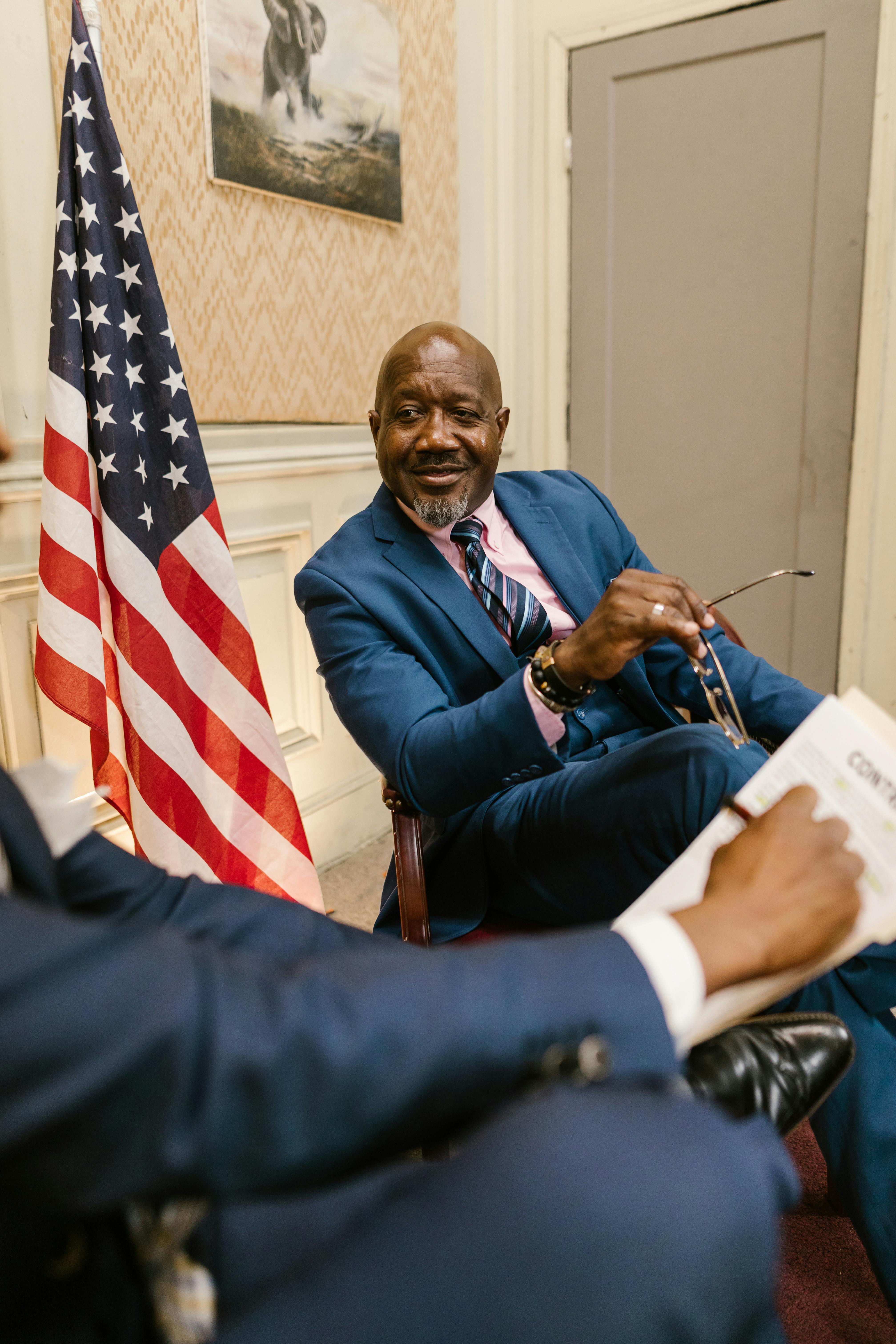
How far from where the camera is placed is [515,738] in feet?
4.32

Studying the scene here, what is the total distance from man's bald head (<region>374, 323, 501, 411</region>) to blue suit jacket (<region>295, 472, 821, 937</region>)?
0.20m

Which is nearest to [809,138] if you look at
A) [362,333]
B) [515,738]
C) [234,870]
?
[362,333]

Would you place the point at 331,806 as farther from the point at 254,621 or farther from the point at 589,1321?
the point at 589,1321

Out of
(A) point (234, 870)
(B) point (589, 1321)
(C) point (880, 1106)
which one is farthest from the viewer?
(A) point (234, 870)

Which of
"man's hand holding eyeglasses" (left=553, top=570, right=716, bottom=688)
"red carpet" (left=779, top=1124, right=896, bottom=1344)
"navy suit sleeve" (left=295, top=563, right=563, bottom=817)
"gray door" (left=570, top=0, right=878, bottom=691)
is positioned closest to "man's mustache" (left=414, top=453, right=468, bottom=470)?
"navy suit sleeve" (left=295, top=563, right=563, bottom=817)

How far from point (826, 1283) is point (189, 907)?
1.09 m

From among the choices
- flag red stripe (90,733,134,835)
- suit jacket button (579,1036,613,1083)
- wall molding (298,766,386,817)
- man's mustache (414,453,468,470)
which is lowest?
wall molding (298,766,386,817)

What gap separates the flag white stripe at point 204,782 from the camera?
6.17 feet

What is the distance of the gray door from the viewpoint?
105 inches

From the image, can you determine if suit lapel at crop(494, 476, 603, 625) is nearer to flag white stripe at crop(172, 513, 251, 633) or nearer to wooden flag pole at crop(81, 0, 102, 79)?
flag white stripe at crop(172, 513, 251, 633)

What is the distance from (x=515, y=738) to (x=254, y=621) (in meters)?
1.36

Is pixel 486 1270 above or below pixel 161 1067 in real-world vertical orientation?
below

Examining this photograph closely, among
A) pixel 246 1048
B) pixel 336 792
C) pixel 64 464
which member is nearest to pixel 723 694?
pixel 246 1048

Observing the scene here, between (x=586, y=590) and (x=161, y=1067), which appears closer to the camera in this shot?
(x=161, y=1067)
